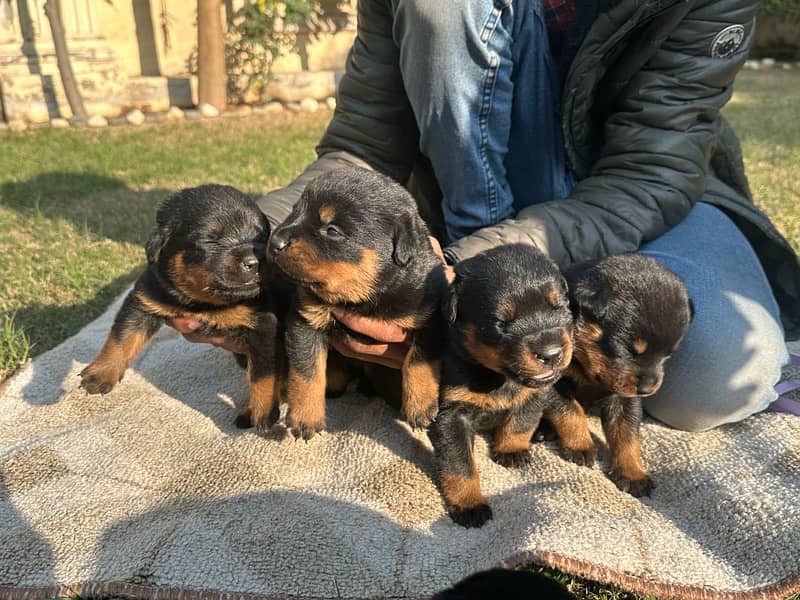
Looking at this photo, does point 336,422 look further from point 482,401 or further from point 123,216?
point 123,216

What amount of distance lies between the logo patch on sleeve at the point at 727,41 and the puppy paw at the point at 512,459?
184 centimetres

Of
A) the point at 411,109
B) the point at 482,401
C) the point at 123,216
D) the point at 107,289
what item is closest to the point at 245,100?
the point at 123,216

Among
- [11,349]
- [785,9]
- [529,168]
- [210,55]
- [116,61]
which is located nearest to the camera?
[529,168]

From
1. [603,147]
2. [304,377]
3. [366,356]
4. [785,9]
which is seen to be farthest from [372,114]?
[785,9]

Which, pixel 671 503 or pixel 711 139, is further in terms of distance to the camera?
pixel 711 139

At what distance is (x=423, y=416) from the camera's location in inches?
107

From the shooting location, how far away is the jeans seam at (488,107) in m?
3.18

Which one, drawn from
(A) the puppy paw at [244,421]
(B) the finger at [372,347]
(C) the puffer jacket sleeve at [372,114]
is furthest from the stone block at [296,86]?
(B) the finger at [372,347]

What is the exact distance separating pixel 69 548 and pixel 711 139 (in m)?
3.06

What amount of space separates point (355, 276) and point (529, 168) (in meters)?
1.50

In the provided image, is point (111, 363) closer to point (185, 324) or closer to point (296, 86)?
point (185, 324)

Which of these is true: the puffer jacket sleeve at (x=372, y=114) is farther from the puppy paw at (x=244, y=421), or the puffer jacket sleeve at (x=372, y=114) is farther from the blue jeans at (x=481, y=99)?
the puppy paw at (x=244, y=421)

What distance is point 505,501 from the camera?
2.80 meters

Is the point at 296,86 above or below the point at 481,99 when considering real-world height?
below
